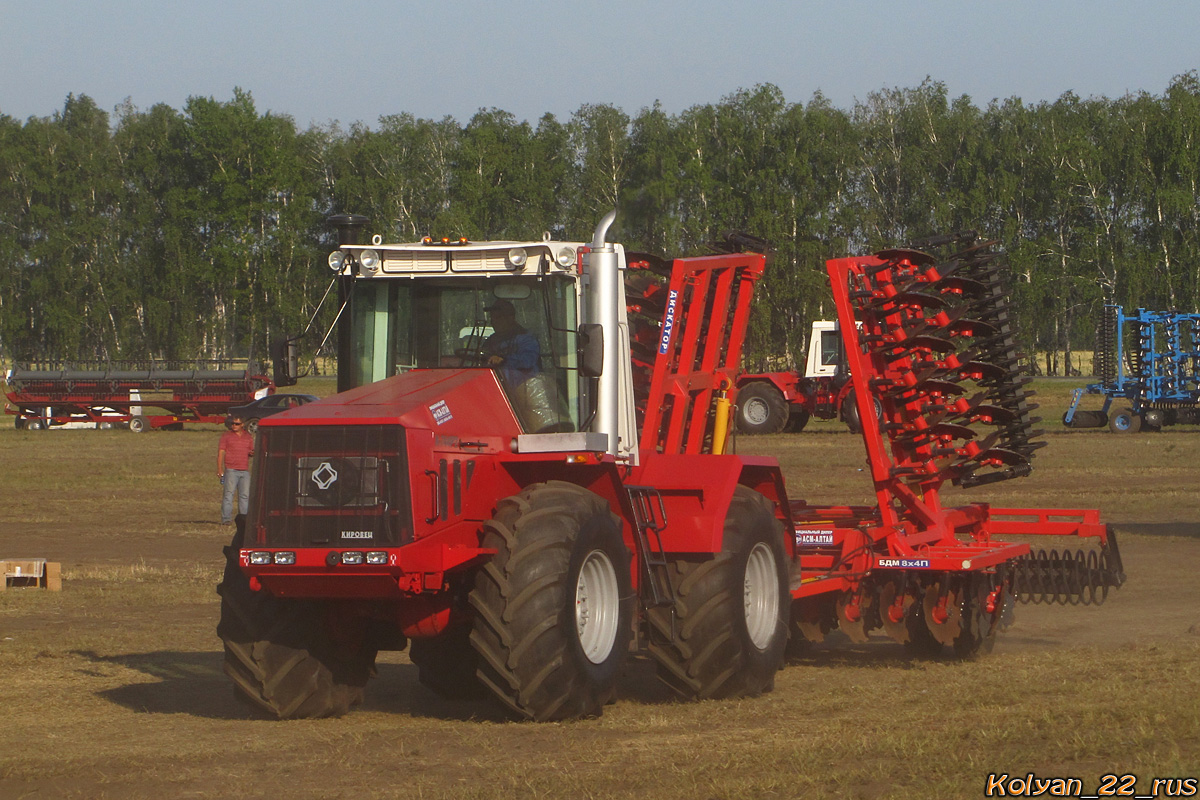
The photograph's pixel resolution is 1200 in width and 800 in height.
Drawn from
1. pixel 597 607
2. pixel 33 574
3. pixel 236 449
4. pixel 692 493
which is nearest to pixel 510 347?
pixel 692 493

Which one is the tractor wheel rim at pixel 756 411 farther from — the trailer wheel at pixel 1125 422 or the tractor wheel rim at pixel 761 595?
the tractor wheel rim at pixel 761 595

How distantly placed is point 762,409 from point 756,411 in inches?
6.6

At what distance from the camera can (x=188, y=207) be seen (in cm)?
6359

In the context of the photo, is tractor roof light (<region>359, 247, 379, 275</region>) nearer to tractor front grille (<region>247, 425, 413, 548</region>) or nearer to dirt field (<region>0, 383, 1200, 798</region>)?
tractor front grille (<region>247, 425, 413, 548</region>)

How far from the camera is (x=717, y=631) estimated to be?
322 inches

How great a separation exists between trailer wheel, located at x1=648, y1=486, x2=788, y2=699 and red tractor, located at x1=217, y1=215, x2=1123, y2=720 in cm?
2

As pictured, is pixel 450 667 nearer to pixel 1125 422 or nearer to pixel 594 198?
pixel 1125 422

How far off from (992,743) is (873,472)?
3991 mm

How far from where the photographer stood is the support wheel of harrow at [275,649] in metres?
7.64

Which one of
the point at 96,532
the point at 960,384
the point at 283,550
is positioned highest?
the point at 960,384

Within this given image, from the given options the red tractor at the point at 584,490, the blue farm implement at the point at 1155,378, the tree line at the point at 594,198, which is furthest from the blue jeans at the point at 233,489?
the tree line at the point at 594,198

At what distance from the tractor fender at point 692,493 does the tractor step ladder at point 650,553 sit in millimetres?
88

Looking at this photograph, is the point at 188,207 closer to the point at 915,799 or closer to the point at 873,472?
the point at 873,472

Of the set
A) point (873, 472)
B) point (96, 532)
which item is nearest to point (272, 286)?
point (96, 532)
